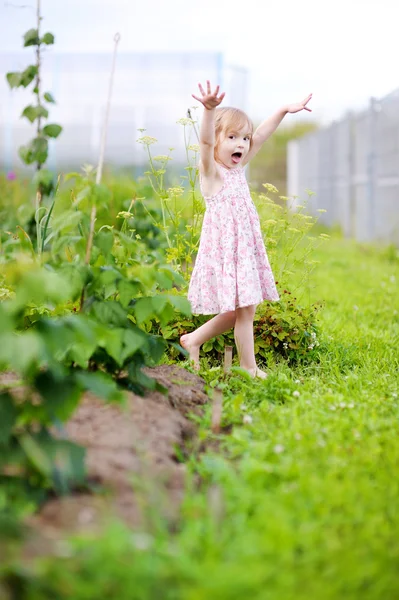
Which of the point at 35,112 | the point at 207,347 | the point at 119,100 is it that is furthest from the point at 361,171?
the point at 207,347

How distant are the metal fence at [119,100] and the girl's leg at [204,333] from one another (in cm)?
766

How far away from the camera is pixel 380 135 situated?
10.5m

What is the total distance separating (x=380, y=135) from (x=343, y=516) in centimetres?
933

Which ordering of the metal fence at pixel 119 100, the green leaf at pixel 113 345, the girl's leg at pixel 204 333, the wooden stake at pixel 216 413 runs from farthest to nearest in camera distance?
the metal fence at pixel 119 100 → the girl's leg at pixel 204 333 → the wooden stake at pixel 216 413 → the green leaf at pixel 113 345

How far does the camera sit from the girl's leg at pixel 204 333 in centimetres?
330

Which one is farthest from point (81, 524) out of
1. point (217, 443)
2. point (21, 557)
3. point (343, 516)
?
point (217, 443)

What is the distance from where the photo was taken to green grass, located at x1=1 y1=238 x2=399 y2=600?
1458mm

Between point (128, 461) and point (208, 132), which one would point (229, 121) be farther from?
point (128, 461)

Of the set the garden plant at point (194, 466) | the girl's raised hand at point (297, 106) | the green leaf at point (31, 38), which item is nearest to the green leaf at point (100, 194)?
the garden plant at point (194, 466)

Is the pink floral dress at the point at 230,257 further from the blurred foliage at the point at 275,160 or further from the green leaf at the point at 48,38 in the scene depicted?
the blurred foliage at the point at 275,160

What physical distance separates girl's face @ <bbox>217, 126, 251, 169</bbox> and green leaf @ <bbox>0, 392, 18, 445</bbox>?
1753 millimetres

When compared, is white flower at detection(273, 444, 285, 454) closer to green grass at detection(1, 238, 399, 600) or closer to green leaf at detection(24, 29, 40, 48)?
green grass at detection(1, 238, 399, 600)

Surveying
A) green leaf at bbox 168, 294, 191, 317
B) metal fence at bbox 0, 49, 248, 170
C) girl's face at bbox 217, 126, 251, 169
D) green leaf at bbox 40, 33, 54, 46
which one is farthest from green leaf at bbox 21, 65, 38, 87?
metal fence at bbox 0, 49, 248, 170

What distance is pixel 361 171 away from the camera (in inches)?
466
